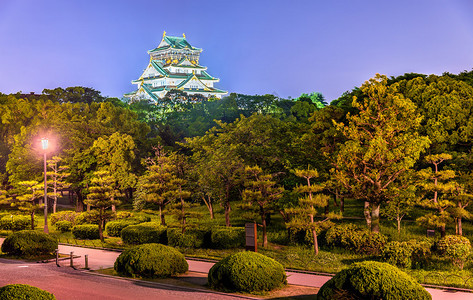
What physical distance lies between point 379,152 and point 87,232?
1879 cm

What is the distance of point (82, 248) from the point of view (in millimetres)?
27797

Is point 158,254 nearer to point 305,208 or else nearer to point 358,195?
point 305,208

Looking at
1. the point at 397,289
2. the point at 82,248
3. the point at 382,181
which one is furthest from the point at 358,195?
the point at 82,248

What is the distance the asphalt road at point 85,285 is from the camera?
16297mm

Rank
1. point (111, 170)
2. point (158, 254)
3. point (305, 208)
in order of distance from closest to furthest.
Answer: point (158, 254), point (305, 208), point (111, 170)

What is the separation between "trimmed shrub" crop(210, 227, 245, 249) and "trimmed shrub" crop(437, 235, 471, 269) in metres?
9.97

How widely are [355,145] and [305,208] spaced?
4.19 m

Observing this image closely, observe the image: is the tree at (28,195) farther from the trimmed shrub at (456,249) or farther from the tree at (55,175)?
the trimmed shrub at (456,249)

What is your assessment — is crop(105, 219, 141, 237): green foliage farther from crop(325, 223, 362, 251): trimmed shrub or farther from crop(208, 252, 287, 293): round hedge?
crop(208, 252, 287, 293): round hedge

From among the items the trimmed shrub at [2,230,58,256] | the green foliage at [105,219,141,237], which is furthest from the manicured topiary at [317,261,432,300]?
the green foliage at [105,219,141,237]

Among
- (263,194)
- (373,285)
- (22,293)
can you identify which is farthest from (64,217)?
(373,285)

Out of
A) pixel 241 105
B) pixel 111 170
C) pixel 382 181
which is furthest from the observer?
pixel 241 105

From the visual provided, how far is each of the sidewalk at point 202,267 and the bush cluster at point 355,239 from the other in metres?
5.34

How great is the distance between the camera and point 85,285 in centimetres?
1811
